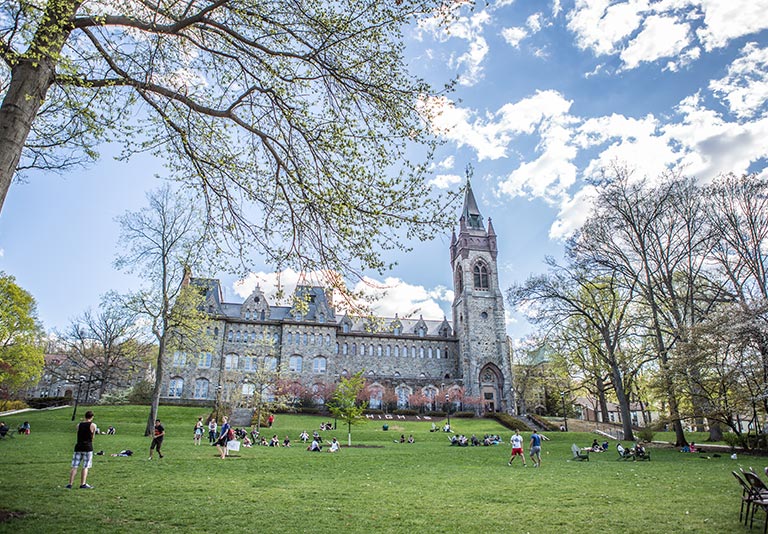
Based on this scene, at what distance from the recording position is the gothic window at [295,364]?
52.2 metres

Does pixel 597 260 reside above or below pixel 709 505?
above

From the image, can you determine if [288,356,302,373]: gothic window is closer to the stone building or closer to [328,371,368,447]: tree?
the stone building

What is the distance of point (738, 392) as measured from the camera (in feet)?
66.7

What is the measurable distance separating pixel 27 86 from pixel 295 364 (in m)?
47.9

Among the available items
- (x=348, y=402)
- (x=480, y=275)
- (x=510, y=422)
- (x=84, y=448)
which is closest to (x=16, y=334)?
(x=348, y=402)

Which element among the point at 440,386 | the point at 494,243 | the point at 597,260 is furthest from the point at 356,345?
the point at 597,260

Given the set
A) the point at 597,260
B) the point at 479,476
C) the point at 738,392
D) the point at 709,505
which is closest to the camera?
the point at 709,505

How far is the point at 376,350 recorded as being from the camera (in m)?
57.8

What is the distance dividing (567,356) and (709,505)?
36.1 metres

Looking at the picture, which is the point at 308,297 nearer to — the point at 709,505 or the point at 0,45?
the point at 0,45

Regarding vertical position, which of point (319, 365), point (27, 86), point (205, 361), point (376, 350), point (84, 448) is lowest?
point (84, 448)

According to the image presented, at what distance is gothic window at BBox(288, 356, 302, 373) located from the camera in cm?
5225

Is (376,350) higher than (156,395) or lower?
higher

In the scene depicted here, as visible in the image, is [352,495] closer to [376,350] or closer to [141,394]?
[141,394]
